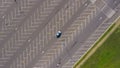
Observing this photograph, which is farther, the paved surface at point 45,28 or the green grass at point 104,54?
the green grass at point 104,54

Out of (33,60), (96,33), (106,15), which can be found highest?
(106,15)

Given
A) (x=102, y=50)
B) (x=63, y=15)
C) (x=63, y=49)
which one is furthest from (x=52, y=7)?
(x=102, y=50)

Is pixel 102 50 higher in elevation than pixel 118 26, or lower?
lower

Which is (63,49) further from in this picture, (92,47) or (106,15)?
(106,15)

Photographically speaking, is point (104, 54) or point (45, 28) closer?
point (45, 28)

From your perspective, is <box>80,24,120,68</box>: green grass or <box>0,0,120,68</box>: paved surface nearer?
<box>0,0,120,68</box>: paved surface

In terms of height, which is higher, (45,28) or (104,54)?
(45,28)
